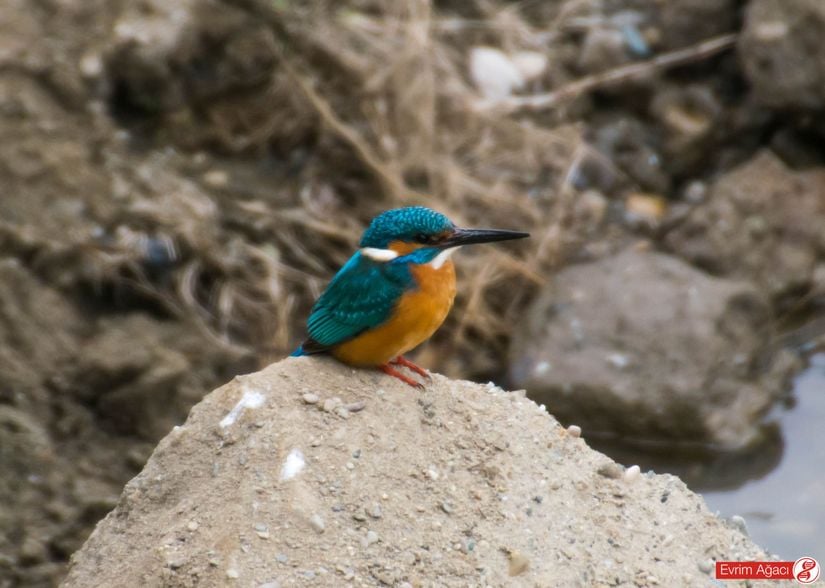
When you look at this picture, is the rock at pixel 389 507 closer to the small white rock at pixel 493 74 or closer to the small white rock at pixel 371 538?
the small white rock at pixel 371 538

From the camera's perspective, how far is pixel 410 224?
366 centimetres

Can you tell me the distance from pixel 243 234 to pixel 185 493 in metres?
3.21

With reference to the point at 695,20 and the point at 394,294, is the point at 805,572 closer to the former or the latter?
the point at 394,294

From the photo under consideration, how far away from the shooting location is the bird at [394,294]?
3.60 m

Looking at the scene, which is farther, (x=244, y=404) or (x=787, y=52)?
(x=787, y=52)

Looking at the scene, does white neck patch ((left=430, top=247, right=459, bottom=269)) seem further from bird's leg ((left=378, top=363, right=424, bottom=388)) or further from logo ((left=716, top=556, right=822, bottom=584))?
logo ((left=716, top=556, right=822, bottom=584))

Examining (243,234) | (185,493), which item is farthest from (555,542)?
(243,234)

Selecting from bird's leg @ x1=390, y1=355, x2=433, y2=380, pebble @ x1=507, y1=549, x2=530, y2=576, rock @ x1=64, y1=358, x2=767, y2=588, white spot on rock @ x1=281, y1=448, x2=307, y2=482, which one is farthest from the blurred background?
pebble @ x1=507, y1=549, x2=530, y2=576

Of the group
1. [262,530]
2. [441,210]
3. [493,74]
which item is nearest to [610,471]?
[262,530]

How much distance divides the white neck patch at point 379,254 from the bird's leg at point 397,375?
314mm

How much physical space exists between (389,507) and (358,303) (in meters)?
0.72

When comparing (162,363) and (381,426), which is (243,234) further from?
(381,426)

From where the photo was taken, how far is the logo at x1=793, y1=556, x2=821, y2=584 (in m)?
3.29

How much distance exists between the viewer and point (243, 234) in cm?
636
